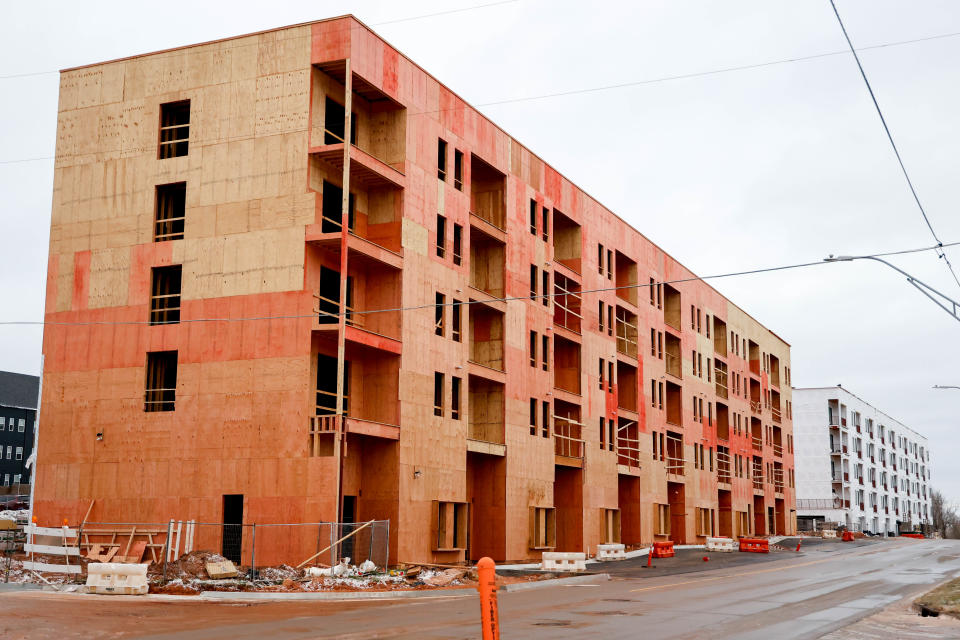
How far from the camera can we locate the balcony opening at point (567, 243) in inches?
Result: 2261

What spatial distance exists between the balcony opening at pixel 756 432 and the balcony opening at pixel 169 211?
66.1m

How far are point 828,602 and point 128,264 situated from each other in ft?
93.0

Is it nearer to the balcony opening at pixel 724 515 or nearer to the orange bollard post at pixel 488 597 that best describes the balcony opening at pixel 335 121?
the orange bollard post at pixel 488 597

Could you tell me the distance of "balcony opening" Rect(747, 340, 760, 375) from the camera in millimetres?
94919

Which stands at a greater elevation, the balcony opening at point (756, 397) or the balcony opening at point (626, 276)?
the balcony opening at point (626, 276)

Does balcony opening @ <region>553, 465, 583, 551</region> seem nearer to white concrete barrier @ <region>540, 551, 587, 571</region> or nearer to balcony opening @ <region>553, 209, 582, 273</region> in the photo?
balcony opening @ <region>553, 209, 582, 273</region>

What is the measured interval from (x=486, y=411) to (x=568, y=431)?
9.45 meters

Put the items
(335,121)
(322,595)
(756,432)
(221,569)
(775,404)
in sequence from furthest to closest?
(775,404)
(756,432)
(335,121)
(221,569)
(322,595)

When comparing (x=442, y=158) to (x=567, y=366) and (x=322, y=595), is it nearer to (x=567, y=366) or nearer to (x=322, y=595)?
(x=567, y=366)

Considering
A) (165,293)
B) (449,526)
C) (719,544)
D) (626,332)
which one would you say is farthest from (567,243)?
(165,293)

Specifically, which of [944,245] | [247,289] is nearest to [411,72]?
[247,289]

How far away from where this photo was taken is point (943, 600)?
2622 cm

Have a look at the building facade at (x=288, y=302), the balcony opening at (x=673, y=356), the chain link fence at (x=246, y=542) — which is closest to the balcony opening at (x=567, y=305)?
the building facade at (x=288, y=302)

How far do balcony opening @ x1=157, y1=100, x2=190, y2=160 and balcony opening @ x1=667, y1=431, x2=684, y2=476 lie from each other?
1688 inches
